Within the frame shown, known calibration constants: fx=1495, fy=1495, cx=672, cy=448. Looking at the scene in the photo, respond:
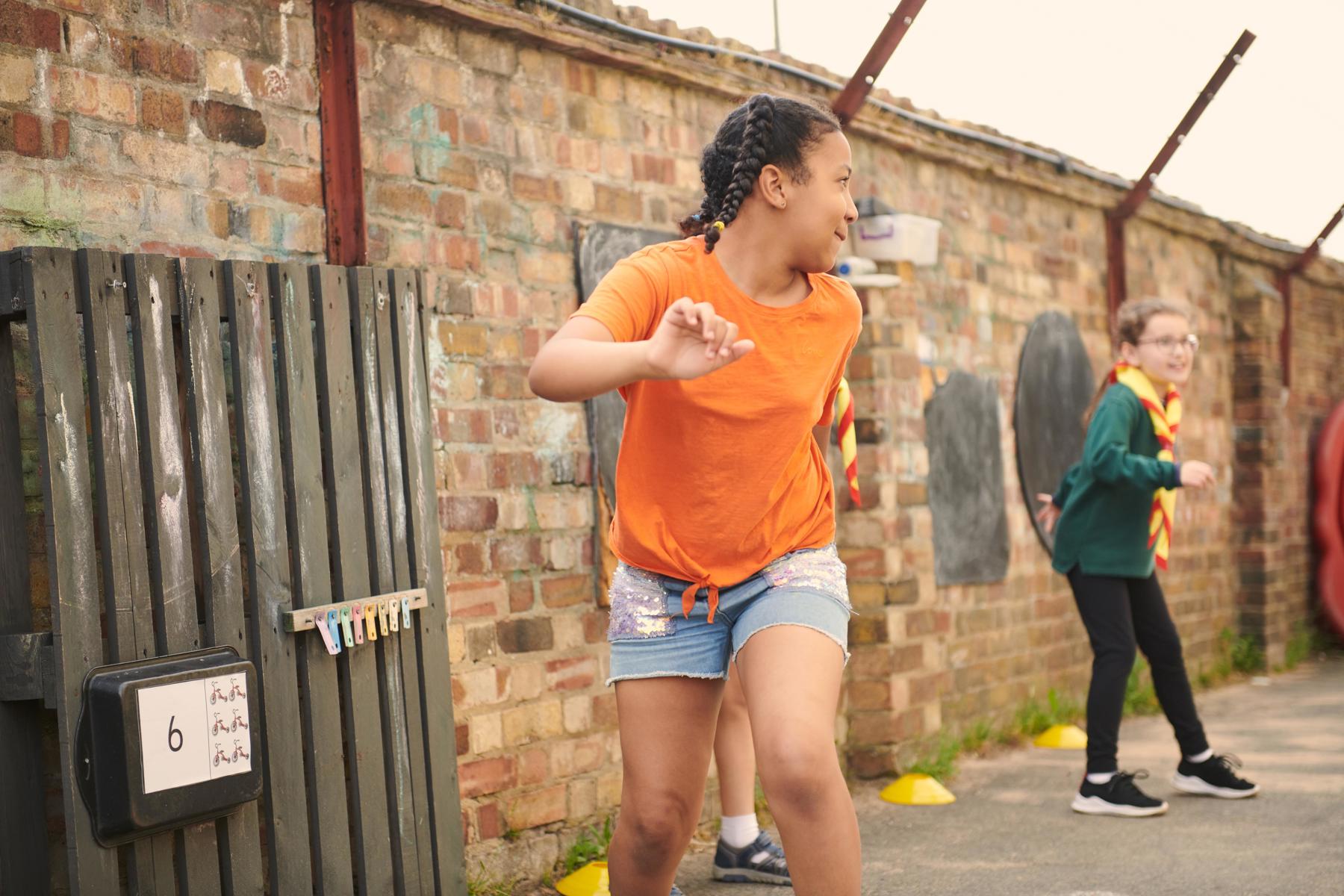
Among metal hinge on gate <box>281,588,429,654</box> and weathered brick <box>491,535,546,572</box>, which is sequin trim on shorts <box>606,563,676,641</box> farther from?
weathered brick <box>491,535,546,572</box>

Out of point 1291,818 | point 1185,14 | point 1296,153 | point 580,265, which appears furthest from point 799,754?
point 1296,153

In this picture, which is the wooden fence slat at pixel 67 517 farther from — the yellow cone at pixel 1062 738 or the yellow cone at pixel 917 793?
the yellow cone at pixel 1062 738

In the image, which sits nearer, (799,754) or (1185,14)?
(799,754)

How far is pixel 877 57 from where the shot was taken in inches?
236

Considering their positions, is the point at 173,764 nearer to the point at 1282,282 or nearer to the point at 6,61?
the point at 6,61

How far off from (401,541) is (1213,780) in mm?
3282

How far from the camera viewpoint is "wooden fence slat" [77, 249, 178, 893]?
3.17 metres

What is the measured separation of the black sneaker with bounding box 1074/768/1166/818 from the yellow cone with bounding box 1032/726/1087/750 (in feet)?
5.00

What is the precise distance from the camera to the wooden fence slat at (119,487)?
3168 millimetres

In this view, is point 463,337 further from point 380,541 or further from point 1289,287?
point 1289,287

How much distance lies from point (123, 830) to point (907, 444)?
12.6 ft

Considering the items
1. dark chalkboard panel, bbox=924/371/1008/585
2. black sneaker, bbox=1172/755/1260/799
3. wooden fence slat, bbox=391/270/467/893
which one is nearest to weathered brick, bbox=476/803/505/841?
wooden fence slat, bbox=391/270/467/893

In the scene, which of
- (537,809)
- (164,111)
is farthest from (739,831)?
(164,111)

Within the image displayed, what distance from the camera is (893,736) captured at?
19.3 ft
